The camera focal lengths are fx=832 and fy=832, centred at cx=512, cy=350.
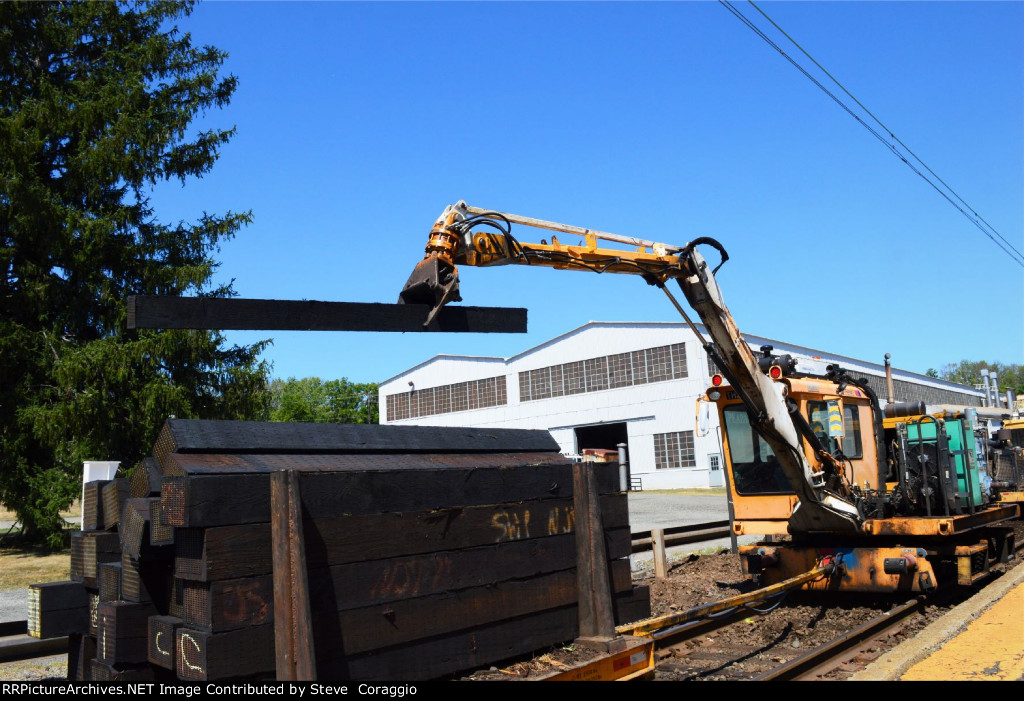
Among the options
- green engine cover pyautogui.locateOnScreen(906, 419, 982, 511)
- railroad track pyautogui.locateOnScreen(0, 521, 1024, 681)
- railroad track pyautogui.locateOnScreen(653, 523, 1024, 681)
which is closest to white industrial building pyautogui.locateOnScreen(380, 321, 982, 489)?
green engine cover pyautogui.locateOnScreen(906, 419, 982, 511)

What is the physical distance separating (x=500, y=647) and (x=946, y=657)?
4171 mm

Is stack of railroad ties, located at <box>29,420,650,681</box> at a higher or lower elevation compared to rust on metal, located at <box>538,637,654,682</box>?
higher

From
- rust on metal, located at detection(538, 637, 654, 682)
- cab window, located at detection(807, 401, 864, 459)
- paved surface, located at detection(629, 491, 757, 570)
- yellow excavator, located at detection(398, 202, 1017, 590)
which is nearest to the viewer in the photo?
rust on metal, located at detection(538, 637, 654, 682)

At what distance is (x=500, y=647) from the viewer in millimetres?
4035

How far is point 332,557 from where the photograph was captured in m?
3.36

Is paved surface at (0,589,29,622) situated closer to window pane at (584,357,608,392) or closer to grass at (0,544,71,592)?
grass at (0,544,71,592)

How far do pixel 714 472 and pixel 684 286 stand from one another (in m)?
35.7

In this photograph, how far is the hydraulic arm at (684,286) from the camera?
5.45 metres

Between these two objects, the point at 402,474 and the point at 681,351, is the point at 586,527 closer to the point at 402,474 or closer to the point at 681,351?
the point at 402,474

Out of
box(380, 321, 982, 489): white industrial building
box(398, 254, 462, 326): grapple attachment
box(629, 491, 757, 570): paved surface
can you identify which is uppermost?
box(380, 321, 982, 489): white industrial building

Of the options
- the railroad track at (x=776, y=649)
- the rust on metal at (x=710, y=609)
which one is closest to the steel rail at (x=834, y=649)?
the railroad track at (x=776, y=649)

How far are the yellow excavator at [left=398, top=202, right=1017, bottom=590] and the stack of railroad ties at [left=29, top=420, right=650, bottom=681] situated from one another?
14.8 ft

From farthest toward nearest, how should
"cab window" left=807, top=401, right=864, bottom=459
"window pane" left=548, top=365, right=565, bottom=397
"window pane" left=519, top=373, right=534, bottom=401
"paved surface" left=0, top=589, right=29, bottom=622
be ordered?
"window pane" left=519, top=373, right=534, bottom=401 < "window pane" left=548, top=365, right=565, bottom=397 < "paved surface" left=0, top=589, right=29, bottom=622 < "cab window" left=807, top=401, right=864, bottom=459

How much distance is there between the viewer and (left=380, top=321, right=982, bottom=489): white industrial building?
145 feet
